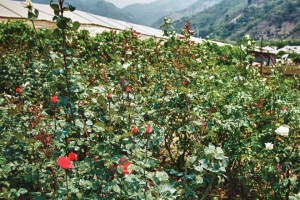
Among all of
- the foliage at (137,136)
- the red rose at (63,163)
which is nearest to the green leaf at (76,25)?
the foliage at (137,136)

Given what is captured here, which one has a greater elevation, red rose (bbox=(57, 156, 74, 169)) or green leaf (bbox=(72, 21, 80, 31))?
green leaf (bbox=(72, 21, 80, 31))

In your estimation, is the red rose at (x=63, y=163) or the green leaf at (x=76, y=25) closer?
the red rose at (x=63, y=163)

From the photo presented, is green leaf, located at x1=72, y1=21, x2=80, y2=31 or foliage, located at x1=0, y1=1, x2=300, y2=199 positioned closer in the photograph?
foliage, located at x1=0, y1=1, x2=300, y2=199

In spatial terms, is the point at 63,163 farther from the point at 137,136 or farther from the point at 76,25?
the point at 76,25

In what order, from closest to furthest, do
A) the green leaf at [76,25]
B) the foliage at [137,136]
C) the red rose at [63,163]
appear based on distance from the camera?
the red rose at [63,163], the foliage at [137,136], the green leaf at [76,25]

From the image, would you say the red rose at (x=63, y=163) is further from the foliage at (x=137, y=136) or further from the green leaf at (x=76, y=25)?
the green leaf at (x=76, y=25)

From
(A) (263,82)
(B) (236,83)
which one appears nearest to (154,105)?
(B) (236,83)

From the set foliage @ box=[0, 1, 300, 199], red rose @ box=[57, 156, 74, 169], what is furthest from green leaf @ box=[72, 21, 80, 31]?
red rose @ box=[57, 156, 74, 169]

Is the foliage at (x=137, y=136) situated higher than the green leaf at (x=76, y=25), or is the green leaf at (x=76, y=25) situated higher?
Answer: the green leaf at (x=76, y=25)

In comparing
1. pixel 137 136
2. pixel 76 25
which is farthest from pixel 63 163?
pixel 76 25

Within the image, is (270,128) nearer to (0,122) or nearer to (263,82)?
(263,82)

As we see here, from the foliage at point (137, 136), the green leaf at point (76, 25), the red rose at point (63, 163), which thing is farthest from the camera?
the green leaf at point (76, 25)

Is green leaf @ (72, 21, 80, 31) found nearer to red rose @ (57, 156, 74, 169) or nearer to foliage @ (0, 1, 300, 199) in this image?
foliage @ (0, 1, 300, 199)

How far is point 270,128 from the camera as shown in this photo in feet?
9.86
